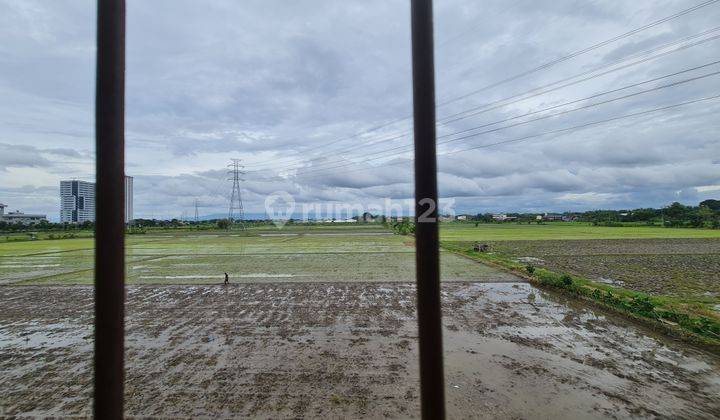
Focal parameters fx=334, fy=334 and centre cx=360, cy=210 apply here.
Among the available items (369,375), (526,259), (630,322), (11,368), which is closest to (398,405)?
(369,375)

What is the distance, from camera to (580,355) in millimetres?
7363

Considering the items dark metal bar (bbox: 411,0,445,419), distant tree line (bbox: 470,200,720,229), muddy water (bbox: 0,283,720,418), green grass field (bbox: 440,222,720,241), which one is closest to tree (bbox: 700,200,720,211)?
distant tree line (bbox: 470,200,720,229)

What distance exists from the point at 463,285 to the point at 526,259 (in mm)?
11874

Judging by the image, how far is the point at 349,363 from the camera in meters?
6.87

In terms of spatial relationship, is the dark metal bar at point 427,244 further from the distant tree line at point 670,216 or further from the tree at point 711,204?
the tree at point 711,204

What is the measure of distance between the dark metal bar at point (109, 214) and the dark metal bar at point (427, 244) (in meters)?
1.58

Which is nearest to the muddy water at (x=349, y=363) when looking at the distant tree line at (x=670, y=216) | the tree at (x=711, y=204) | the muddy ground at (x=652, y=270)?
the muddy ground at (x=652, y=270)

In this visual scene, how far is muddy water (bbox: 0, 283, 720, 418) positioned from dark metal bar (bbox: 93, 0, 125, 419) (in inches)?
152

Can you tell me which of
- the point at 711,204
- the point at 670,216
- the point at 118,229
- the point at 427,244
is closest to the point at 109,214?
the point at 118,229

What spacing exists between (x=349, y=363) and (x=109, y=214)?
20.0 ft

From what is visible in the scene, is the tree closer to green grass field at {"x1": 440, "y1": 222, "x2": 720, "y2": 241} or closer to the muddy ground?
green grass field at {"x1": 440, "y1": 222, "x2": 720, "y2": 241}

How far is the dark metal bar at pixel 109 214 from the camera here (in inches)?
69.6

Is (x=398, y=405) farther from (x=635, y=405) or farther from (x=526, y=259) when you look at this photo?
(x=526, y=259)

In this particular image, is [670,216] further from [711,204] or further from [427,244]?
[427,244]
